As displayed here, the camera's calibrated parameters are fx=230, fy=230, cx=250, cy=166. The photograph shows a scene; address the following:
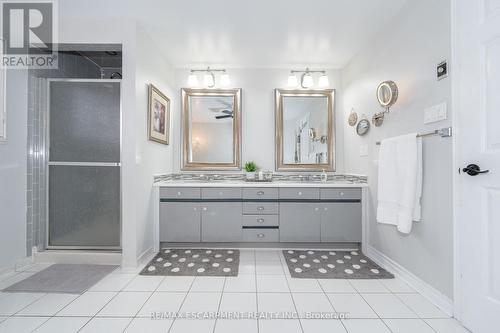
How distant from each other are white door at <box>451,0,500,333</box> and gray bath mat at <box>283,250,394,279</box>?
72 cm

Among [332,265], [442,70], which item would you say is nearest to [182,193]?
[332,265]

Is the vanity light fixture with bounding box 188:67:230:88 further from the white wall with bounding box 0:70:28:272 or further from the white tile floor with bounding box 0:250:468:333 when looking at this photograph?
the white tile floor with bounding box 0:250:468:333

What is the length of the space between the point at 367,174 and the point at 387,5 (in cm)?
161

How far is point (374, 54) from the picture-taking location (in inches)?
95.4

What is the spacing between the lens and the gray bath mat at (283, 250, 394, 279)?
2.07m

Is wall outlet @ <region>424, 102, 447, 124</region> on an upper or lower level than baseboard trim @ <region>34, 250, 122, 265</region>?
upper

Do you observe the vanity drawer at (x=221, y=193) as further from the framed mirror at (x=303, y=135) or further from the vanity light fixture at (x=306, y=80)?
the vanity light fixture at (x=306, y=80)

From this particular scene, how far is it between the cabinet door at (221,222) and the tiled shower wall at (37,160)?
5.37 ft

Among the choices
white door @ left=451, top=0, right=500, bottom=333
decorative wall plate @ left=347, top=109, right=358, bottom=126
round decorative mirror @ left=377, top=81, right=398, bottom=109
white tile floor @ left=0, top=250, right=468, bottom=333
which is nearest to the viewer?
white door @ left=451, top=0, right=500, bottom=333

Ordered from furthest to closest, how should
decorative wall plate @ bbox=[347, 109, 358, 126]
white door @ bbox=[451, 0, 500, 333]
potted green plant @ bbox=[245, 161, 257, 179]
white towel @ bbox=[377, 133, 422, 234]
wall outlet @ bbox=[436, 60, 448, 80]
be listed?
potted green plant @ bbox=[245, 161, 257, 179], decorative wall plate @ bbox=[347, 109, 358, 126], white towel @ bbox=[377, 133, 422, 234], wall outlet @ bbox=[436, 60, 448, 80], white door @ bbox=[451, 0, 500, 333]

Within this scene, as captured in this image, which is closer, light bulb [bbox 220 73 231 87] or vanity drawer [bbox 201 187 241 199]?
vanity drawer [bbox 201 187 241 199]

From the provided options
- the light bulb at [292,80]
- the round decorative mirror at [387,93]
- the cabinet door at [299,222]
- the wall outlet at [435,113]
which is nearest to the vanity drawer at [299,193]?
the cabinet door at [299,222]

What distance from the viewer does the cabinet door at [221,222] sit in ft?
8.64

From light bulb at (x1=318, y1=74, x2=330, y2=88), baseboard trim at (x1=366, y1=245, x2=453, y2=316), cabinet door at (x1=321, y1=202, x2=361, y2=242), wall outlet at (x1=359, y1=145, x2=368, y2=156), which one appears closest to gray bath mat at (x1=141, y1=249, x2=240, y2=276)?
cabinet door at (x1=321, y1=202, x2=361, y2=242)
